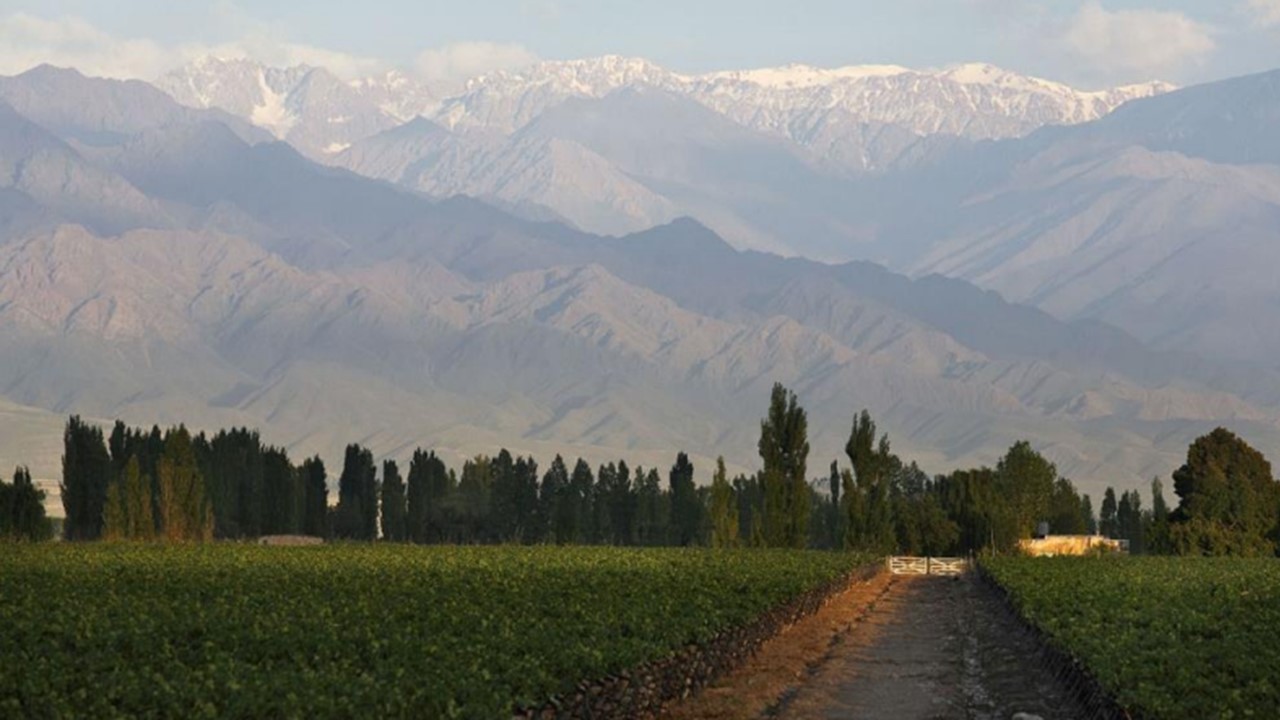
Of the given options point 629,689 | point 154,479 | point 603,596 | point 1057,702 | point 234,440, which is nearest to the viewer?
point 629,689

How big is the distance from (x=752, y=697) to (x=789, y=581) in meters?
29.2

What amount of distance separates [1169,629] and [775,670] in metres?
10.7

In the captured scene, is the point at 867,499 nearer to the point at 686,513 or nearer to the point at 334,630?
the point at 686,513

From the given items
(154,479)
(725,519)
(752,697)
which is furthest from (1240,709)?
(154,479)

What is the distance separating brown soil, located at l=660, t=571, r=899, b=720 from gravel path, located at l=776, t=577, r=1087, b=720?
1.58 feet

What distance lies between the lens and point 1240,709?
36844 millimetres

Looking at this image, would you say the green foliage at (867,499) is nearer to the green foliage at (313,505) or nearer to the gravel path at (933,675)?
the gravel path at (933,675)

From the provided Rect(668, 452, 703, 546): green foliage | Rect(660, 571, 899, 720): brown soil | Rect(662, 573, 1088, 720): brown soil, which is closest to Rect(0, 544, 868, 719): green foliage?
Rect(660, 571, 899, 720): brown soil

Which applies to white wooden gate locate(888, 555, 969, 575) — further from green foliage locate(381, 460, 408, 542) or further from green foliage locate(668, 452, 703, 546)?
green foliage locate(381, 460, 408, 542)

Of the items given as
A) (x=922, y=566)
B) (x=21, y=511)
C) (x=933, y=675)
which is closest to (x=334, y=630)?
(x=933, y=675)

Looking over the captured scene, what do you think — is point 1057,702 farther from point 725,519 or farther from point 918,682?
point 725,519

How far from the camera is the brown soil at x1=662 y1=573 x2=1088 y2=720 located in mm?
48344

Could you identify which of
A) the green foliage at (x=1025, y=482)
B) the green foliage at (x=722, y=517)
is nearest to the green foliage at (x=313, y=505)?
the green foliage at (x=1025, y=482)

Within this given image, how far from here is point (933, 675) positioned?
192ft
